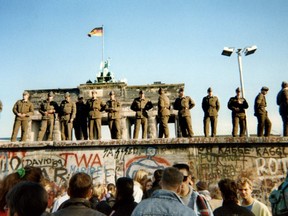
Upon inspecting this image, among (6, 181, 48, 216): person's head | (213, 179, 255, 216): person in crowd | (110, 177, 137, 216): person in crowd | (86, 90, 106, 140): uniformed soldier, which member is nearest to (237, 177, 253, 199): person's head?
(213, 179, 255, 216): person in crowd

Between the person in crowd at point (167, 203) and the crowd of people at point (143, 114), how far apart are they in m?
9.76

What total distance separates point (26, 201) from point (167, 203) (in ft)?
4.06

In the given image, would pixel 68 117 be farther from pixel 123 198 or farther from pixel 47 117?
pixel 123 198

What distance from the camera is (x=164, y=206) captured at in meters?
2.87

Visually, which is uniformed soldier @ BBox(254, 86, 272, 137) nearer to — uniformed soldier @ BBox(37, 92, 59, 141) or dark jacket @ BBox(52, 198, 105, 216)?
uniformed soldier @ BBox(37, 92, 59, 141)

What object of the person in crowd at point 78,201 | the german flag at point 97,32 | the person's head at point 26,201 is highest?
the german flag at point 97,32

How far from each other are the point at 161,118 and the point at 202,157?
2203 mm

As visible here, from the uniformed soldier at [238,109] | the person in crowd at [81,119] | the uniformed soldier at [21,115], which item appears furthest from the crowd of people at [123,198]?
the uniformed soldier at [21,115]

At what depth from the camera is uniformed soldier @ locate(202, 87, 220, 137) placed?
12.9 metres

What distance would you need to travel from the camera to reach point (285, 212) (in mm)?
2980

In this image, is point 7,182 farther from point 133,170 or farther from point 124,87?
point 124,87

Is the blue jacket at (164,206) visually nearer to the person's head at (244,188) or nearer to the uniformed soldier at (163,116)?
the person's head at (244,188)

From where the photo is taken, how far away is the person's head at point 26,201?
216 centimetres

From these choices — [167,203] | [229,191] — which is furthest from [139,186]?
[167,203]
